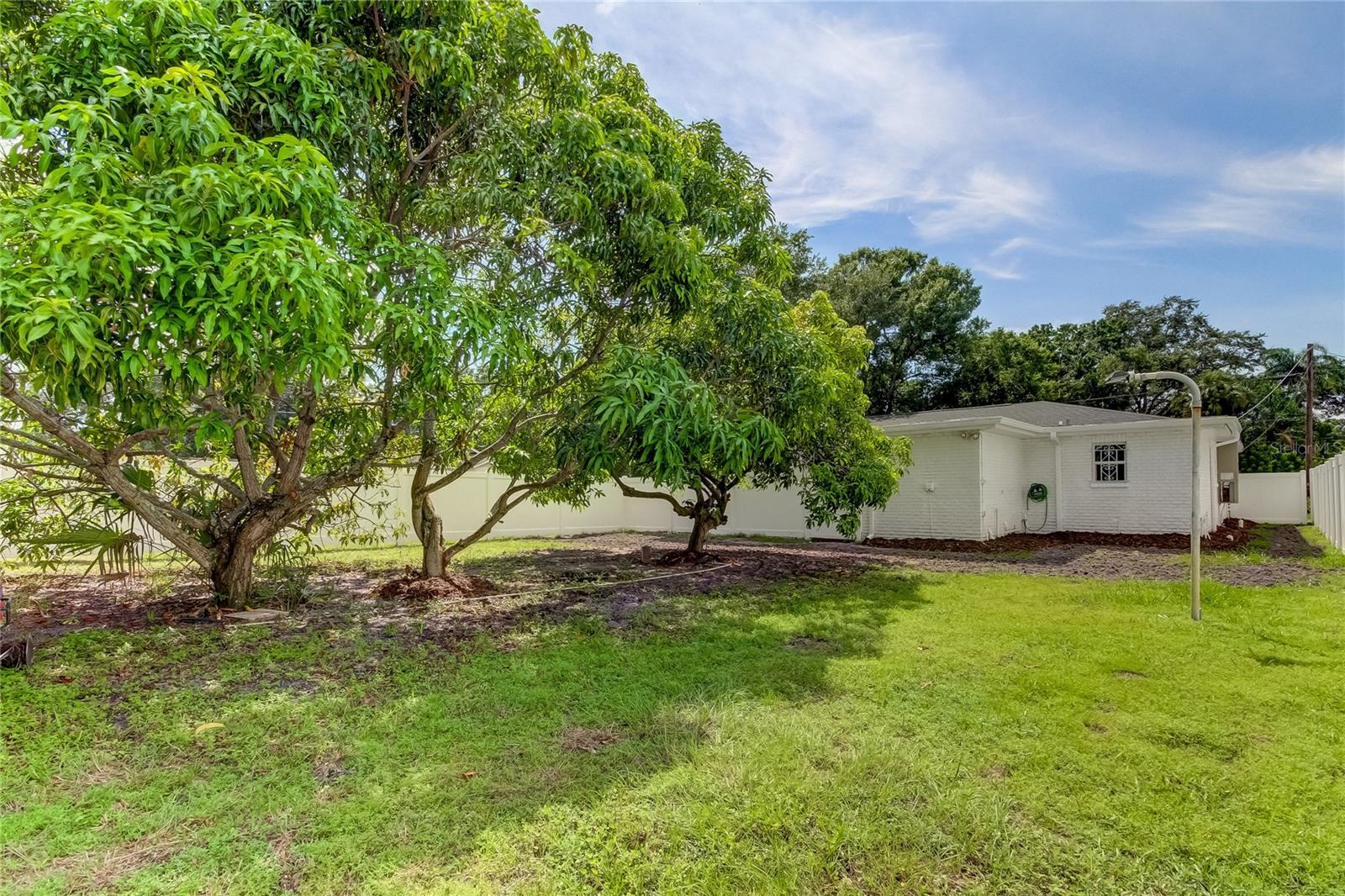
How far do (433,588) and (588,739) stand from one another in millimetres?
4201

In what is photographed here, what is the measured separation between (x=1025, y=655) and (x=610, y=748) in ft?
A: 11.0

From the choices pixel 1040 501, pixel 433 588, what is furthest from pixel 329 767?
Answer: pixel 1040 501

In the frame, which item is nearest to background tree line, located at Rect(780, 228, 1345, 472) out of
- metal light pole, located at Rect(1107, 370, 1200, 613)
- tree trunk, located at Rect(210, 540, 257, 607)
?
metal light pole, located at Rect(1107, 370, 1200, 613)

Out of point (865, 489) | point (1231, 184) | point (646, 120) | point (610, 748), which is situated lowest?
point (610, 748)

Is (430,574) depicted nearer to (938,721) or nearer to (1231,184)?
(938,721)

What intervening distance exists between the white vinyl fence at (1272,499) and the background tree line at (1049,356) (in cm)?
549

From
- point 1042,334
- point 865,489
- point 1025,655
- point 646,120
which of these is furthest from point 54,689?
point 1042,334

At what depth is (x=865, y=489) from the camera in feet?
26.1

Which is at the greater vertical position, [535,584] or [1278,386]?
[1278,386]

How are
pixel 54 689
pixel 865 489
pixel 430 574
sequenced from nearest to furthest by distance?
pixel 54 689
pixel 430 574
pixel 865 489

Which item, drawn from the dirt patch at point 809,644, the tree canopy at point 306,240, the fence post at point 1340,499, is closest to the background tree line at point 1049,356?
the fence post at point 1340,499

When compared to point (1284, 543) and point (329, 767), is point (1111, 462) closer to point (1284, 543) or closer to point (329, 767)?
Result: point (1284, 543)

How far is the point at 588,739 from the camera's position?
332 centimetres

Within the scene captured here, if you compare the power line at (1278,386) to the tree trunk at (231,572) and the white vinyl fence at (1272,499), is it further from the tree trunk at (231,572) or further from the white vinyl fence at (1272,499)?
Answer: the tree trunk at (231,572)
